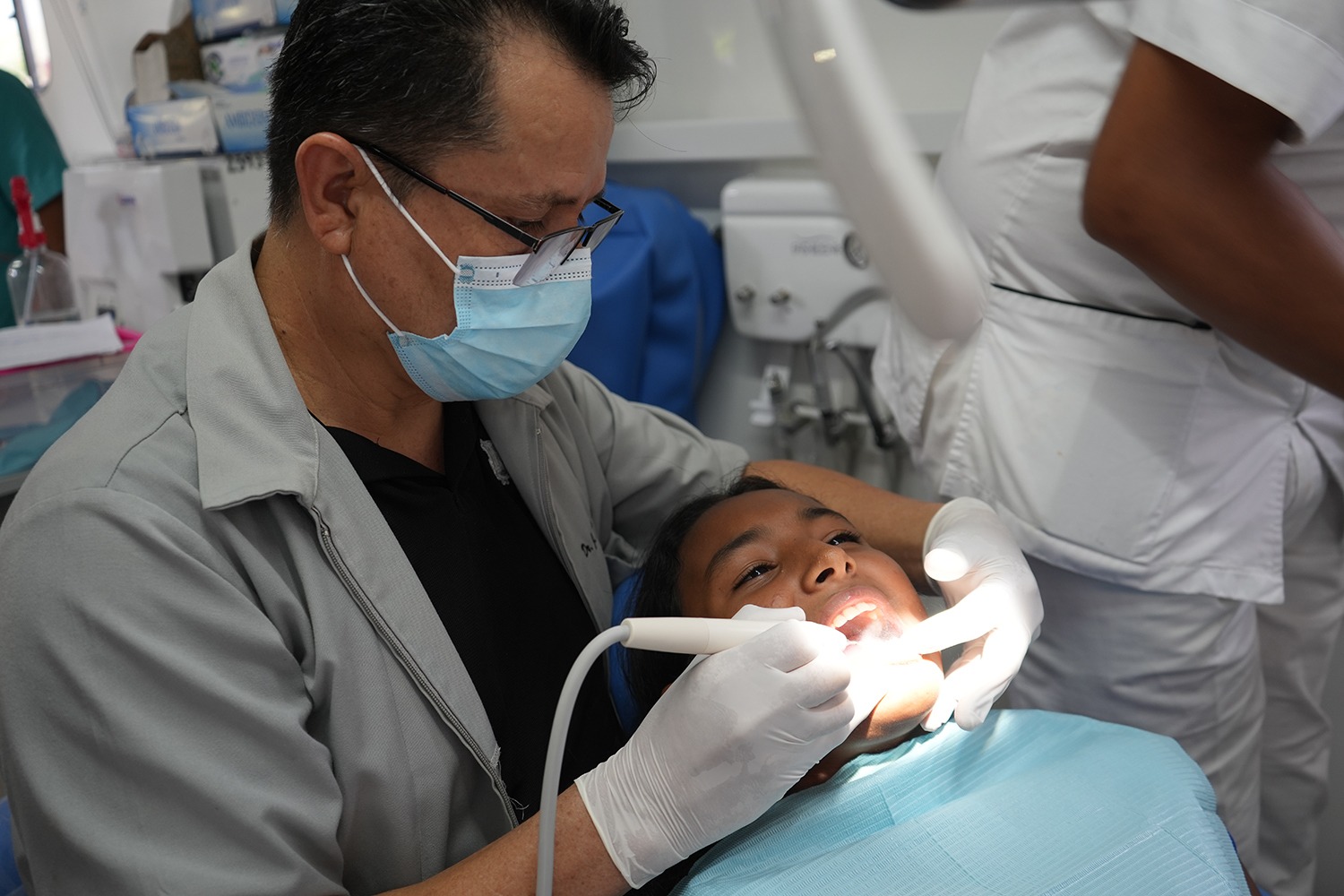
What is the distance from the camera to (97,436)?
0.98m

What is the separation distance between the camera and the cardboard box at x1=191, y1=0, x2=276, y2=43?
112 inches

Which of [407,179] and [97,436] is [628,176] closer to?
[407,179]

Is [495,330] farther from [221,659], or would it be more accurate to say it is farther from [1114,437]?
[1114,437]

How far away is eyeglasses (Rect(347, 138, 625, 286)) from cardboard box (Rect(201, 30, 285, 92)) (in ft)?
6.81

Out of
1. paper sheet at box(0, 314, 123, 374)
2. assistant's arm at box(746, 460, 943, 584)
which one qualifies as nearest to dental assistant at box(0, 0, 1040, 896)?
assistant's arm at box(746, 460, 943, 584)

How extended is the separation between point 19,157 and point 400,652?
2.95 m

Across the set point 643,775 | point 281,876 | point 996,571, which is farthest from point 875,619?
point 281,876

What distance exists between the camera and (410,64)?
984 millimetres

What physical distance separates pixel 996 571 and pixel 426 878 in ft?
2.58

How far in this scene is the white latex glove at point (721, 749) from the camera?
3.27ft

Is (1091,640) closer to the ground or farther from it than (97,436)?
closer to the ground

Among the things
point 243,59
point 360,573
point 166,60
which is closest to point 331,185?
point 360,573

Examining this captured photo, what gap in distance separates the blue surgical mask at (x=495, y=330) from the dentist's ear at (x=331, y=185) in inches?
0.7

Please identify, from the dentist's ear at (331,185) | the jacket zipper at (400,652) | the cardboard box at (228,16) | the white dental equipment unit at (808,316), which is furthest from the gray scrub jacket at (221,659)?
the cardboard box at (228,16)
